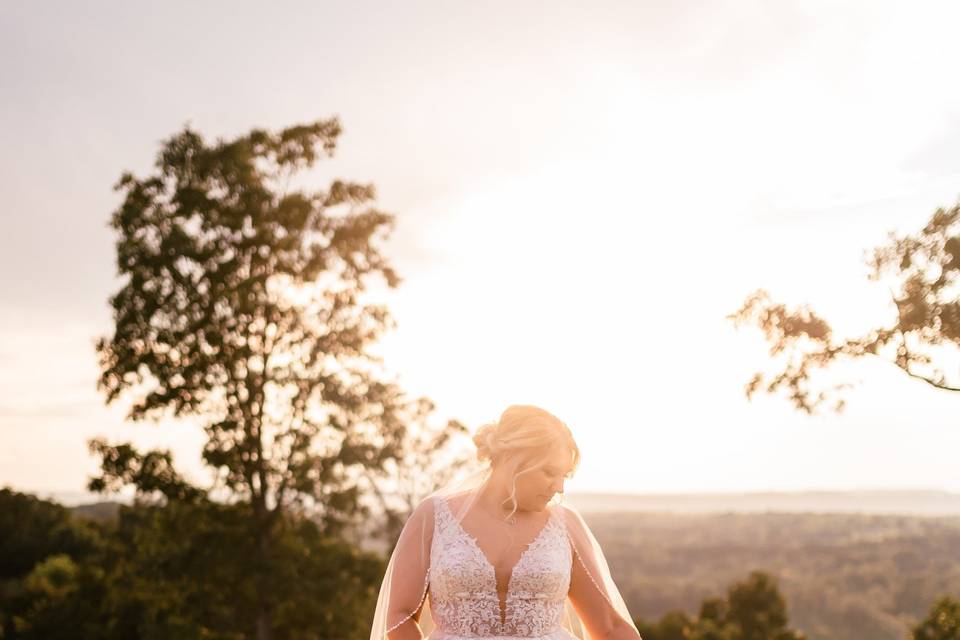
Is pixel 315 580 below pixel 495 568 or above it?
below

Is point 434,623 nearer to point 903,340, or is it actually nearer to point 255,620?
point 903,340

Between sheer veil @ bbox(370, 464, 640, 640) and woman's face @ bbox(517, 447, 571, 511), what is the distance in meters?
0.39

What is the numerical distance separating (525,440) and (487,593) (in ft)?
2.67

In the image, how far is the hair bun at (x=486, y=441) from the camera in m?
4.89

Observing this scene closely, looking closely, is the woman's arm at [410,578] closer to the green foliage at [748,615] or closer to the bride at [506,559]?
the bride at [506,559]

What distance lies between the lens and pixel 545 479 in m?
4.75

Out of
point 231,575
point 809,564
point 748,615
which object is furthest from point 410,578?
point 809,564

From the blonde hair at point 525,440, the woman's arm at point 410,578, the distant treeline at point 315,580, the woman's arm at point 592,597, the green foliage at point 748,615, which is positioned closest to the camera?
the blonde hair at point 525,440

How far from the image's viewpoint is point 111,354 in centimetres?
2870

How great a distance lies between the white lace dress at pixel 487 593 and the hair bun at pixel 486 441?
398 mm

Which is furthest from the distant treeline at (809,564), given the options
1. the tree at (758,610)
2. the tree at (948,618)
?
the tree at (948,618)

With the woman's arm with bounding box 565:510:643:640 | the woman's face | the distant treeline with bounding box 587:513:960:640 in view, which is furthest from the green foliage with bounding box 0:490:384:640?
the distant treeline with bounding box 587:513:960:640

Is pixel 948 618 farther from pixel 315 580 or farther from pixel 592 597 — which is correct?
pixel 592 597

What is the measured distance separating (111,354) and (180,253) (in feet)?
11.8
